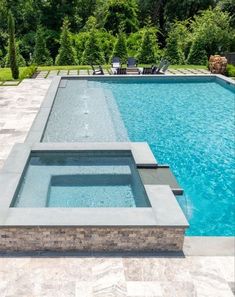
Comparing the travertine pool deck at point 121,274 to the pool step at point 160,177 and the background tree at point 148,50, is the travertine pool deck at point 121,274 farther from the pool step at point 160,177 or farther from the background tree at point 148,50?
the background tree at point 148,50

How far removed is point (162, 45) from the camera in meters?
39.0

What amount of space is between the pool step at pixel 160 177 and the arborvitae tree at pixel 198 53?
21168 mm

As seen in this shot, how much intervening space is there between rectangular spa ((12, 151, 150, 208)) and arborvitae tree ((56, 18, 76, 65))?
63.8 ft

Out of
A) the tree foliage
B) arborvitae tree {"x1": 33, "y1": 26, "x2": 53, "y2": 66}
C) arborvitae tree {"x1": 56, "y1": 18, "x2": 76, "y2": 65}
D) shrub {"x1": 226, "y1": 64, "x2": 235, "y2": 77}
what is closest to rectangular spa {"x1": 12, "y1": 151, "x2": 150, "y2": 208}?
shrub {"x1": 226, "y1": 64, "x2": 235, "y2": 77}

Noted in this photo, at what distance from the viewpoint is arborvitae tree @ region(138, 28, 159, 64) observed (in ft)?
87.4

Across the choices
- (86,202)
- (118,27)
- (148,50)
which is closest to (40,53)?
(148,50)

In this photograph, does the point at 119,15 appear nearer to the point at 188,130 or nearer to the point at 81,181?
the point at 188,130

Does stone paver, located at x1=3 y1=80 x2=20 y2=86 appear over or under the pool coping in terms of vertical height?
under

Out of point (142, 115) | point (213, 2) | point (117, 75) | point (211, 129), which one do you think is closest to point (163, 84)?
point (117, 75)

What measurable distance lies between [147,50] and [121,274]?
23.9 m

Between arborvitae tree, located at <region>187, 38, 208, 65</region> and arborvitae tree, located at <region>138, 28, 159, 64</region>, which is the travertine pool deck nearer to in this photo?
arborvitae tree, located at <region>138, 28, 159, 64</region>

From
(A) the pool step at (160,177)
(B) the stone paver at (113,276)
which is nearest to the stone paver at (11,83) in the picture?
(A) the pool step at (160,177)

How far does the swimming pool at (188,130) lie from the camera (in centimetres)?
750

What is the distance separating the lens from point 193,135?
11.8 metres
